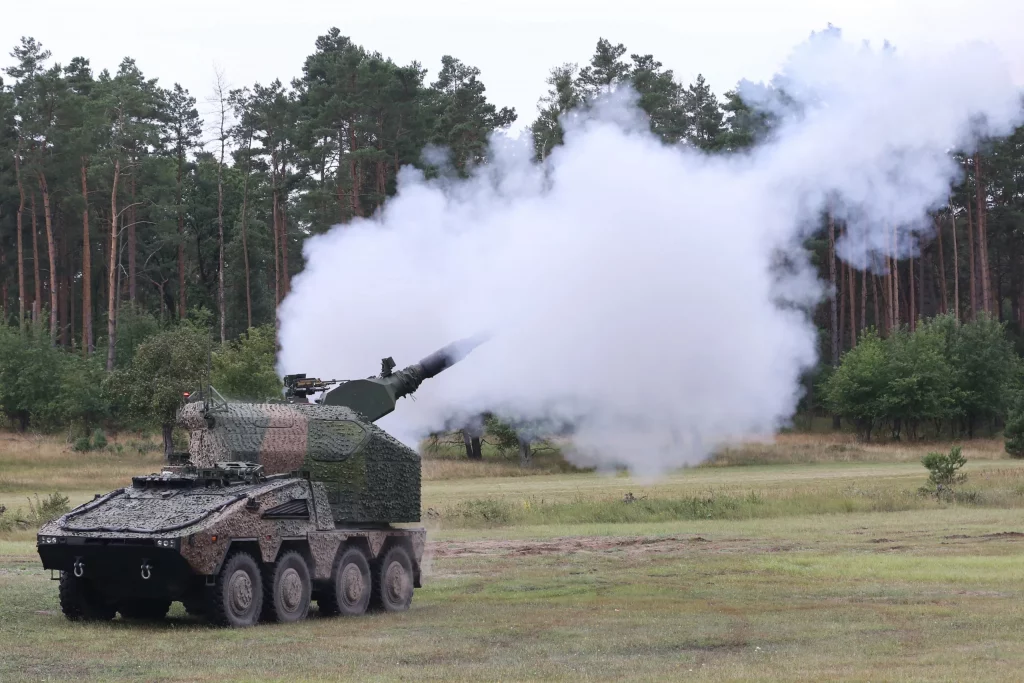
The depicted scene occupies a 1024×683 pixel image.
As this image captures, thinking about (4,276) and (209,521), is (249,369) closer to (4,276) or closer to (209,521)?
(4,276)

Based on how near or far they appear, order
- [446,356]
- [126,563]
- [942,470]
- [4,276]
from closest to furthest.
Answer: [126,563] → [446,356] → [942,470] → [4,276]

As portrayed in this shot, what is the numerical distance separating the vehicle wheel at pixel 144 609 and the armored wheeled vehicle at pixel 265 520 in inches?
0.5

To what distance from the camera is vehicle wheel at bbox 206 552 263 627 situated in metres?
18.2

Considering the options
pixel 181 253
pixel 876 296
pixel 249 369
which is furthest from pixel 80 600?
pixel 181 253

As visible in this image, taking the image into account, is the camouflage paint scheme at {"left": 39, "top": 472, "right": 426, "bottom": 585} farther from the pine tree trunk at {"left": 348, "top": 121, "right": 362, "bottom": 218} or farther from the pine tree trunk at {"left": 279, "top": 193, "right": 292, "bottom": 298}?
the pine tree trunk at {"left": 279, "top": 193, "right": 292, "bottom": 298}

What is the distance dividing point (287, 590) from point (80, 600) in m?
2.68

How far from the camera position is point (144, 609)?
66.2 feet

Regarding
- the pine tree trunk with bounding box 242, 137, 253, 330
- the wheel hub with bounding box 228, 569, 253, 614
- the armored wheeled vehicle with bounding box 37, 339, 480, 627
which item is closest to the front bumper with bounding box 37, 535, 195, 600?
the armored wheeled vehicle with bounding box 37, 339, 480, 627

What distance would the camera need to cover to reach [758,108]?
2878 centimetres

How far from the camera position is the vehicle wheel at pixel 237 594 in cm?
Answer: 1820

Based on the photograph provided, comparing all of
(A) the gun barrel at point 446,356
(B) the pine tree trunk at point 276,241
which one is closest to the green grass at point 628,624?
(A) the gun barrel at point 446,356

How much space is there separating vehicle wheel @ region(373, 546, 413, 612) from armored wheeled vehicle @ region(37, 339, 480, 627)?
20 mm

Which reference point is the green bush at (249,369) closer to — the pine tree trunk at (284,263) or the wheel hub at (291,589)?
the pine tree trunk at (284,263)

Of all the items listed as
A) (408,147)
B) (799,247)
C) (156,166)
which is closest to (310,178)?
(156,166)
